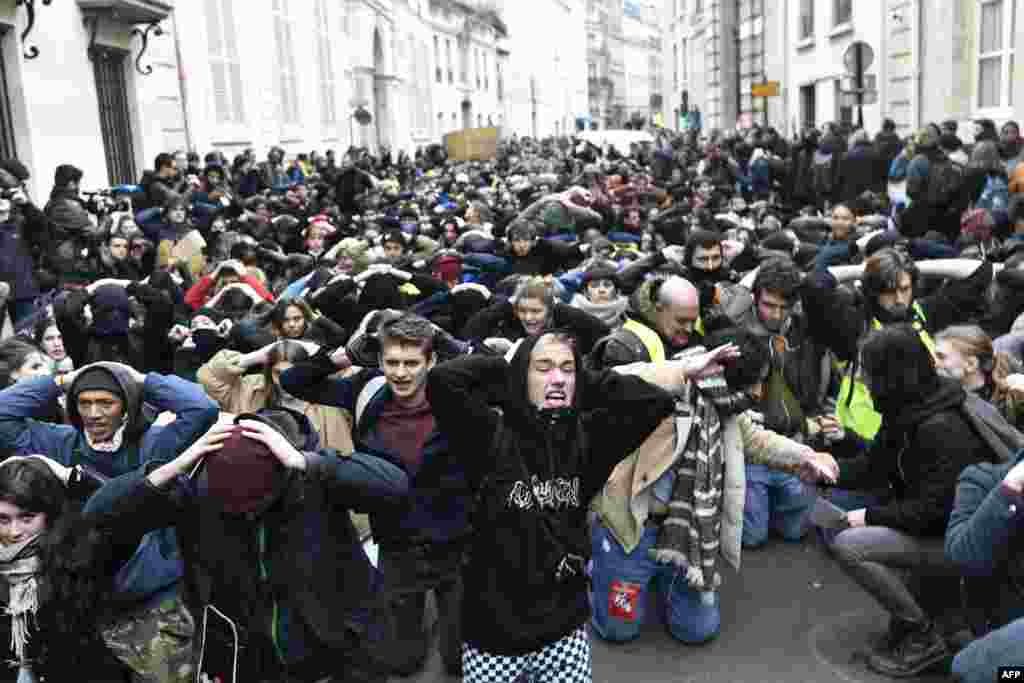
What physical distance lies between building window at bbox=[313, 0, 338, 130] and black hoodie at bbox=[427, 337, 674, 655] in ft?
83.5

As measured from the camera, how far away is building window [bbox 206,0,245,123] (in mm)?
19594

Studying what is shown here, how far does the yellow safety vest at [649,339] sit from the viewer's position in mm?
5305

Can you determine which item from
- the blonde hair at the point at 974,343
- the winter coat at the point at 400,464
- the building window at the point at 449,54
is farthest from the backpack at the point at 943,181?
the building window at the point at 449,54

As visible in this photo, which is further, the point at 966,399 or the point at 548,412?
the point at 966,399

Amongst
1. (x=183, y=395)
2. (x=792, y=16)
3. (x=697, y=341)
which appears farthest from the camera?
(x=792, y=16)

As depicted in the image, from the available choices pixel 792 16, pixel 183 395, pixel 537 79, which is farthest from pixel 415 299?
pixel 537 79

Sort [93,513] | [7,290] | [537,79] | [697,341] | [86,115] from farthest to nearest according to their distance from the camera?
[537,79], [86,115], [7,290], [697,341], [93,513]

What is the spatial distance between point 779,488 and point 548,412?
291cm

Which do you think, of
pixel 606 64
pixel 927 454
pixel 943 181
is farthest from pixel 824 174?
pixel 606 64

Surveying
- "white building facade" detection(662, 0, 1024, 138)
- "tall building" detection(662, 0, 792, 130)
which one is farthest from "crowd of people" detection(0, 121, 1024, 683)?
"tall building" detection(662, 0, 792, 130)

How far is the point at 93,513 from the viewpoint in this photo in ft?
10.1

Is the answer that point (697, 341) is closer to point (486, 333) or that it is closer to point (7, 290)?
point (486, 333)

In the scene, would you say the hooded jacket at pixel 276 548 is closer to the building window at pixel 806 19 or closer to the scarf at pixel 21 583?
the scarf at pixel 21 583

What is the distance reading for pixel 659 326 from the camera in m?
5.54
